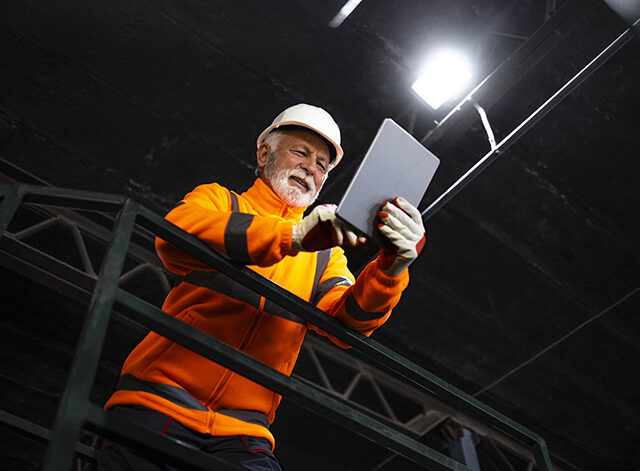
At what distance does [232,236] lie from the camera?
6.28ft

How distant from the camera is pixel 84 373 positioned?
4.25 ft

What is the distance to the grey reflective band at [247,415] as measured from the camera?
1.98m

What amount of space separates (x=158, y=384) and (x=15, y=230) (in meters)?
4.83

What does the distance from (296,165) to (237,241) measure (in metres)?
0.80

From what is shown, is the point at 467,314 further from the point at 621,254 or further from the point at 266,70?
the point at 266,70

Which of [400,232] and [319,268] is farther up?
[319,268]

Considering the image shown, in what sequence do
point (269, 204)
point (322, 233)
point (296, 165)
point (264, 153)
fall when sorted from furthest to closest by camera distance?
1. point (264, 153)
2. point (296, 165)
3. point (269, 204)
4. point (322, 233)

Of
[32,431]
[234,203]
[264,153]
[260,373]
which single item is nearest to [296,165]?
[264,153]

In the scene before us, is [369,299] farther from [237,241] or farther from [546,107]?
[546,107]

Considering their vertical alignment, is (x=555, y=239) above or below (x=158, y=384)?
above

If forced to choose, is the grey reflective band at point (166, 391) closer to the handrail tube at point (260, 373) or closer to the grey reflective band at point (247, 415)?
the grey reflective band at point (247, 415)

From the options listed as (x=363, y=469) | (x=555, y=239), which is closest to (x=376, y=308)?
(x=555, y=239)

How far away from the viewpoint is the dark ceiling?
4.74 metres

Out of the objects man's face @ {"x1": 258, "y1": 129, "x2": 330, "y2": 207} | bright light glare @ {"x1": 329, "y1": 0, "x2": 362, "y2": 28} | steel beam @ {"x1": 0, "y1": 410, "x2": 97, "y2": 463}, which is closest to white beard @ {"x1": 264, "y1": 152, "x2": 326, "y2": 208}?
man's face @ {"x1": 258, "y1": 129, "x2": 330, "y2": 207}
